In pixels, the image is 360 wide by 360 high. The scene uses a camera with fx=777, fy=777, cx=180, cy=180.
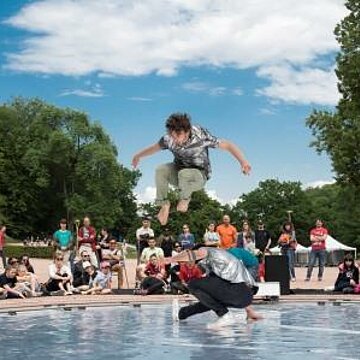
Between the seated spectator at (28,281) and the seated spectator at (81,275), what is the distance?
0.91 meters

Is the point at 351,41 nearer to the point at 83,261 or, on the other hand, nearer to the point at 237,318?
the point at 83,261

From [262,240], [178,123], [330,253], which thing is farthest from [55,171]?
[178,123]

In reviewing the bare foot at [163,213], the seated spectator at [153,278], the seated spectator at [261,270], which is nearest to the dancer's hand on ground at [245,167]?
the bare foot at [163,213]

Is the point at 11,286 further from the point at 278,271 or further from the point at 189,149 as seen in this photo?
the point at 189,149

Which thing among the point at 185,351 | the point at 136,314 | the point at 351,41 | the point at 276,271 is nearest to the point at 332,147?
the point at 351,41

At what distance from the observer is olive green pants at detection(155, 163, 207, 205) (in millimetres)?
10391

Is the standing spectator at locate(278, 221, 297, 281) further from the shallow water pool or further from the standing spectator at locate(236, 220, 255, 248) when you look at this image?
the shallow water pool

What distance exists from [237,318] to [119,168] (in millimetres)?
60356

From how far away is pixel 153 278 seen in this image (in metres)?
18.4

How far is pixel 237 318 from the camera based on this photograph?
12852 millimetres

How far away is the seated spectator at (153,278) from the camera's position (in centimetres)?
1822

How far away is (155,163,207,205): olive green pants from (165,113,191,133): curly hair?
22.3 inches

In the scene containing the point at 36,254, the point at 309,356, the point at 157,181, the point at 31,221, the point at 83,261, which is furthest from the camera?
the point at 31,221

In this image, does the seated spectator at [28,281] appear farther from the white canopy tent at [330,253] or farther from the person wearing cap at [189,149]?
the white canopy tent at [330,253]
